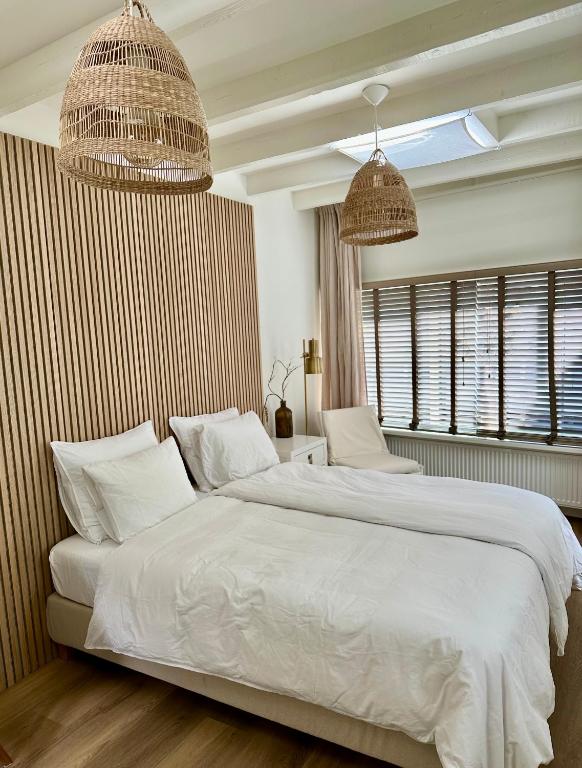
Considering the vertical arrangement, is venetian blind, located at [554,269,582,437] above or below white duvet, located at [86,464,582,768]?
above

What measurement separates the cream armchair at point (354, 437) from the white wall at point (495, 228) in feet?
4.31

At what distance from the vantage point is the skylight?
2.88 metres

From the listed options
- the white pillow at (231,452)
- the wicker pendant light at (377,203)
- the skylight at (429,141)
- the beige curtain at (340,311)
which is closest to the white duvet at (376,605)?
the white pillow at (231,452)

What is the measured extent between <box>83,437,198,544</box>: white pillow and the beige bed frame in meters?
0.44

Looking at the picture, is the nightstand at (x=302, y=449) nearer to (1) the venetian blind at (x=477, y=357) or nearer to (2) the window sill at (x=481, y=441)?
(2) the window sill at (x=481, y=441)

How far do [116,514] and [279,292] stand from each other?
2.52m

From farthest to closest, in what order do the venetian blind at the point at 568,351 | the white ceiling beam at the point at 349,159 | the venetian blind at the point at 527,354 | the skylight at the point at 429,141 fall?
the venetian blind at the point at 527,354
the venetian blind at the point at 568,351
the white ceiling beam at the point at 349,159
the skylight at the point at 429,141

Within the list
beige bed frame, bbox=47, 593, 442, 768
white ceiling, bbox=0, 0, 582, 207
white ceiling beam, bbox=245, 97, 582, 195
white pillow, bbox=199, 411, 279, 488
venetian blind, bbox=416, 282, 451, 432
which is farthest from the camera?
venetian blind, bbox=416, 282, 451, 432

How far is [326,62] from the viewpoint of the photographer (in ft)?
7.10

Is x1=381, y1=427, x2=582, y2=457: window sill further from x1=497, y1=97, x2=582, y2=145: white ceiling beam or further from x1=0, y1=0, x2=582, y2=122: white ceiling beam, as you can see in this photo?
x1=0, y1=0, x2=582, y2=122: white ceiling beam

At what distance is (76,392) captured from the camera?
9.11 ft

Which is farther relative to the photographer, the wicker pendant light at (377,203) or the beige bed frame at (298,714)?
the wicker pendant light at (377,203)

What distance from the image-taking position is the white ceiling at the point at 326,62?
1872 mm

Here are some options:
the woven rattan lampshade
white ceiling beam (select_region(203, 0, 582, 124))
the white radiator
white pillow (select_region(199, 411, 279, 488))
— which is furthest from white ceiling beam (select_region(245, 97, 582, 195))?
the white radiator
